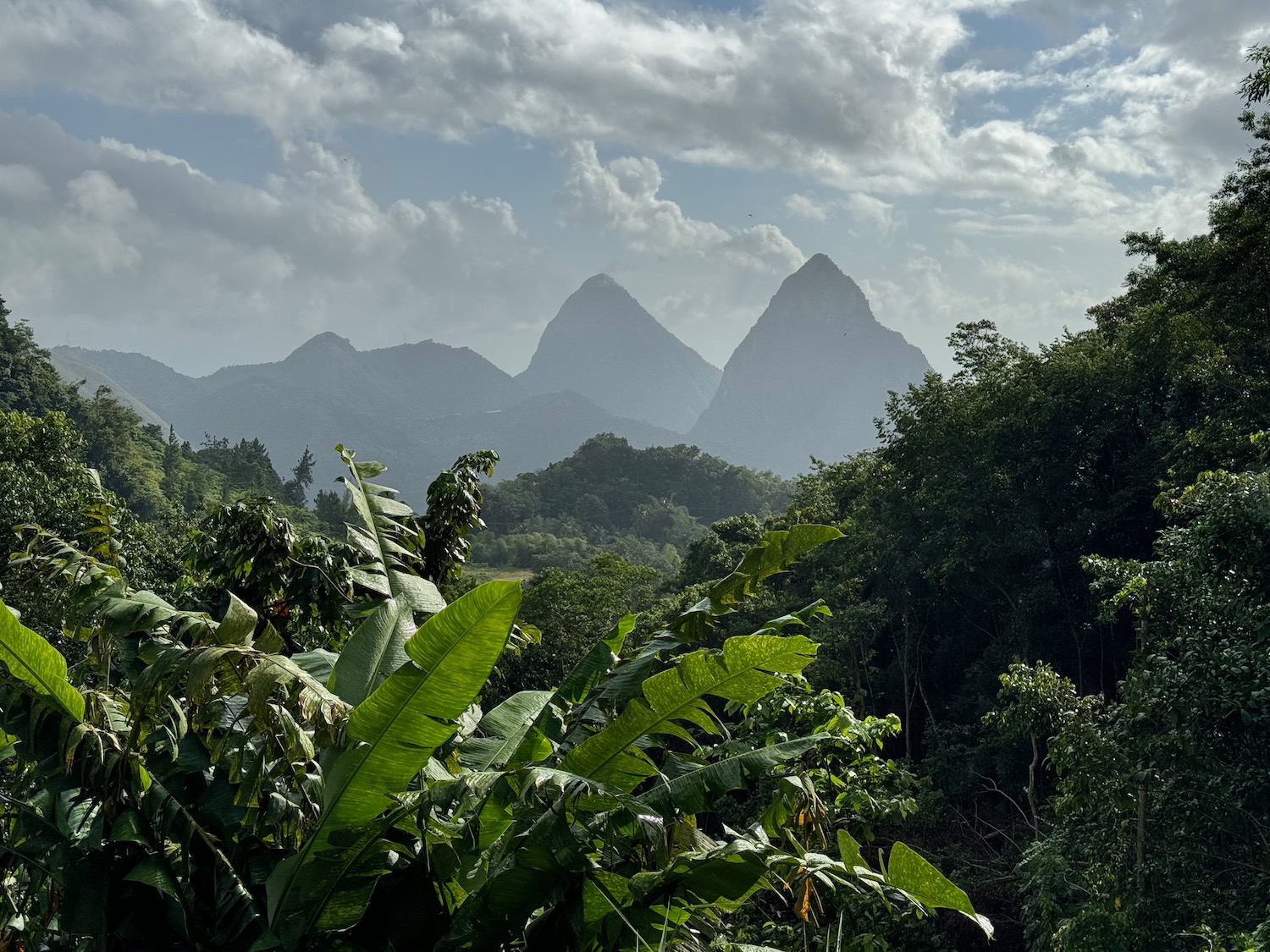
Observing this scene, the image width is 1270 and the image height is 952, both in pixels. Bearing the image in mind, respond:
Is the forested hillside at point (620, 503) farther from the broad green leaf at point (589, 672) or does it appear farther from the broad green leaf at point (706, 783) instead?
the broad green leaf at point (706, 783)

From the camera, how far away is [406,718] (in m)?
2.92

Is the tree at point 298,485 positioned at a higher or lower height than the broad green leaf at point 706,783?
lower

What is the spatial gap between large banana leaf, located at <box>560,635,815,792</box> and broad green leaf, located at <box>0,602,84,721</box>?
1608 mm

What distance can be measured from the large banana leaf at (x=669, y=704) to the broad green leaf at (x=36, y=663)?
1.61m

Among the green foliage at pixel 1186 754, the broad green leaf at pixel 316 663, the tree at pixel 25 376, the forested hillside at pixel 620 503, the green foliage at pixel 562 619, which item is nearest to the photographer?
the broad green leaf at pixel 316 663

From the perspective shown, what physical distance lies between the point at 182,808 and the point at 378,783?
2.67 feet

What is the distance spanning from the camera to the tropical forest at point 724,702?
299 cm

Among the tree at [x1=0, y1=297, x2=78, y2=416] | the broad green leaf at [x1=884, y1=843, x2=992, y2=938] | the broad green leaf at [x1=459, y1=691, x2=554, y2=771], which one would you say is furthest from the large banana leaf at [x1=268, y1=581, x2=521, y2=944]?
the tree at [x1=0, y1=297, x2=78, y2=416]

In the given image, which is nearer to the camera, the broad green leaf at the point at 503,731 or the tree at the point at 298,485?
the broad green leaf at the point at 503,731

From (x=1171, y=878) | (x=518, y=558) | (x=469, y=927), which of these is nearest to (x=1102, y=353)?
(x=1171, y=878)

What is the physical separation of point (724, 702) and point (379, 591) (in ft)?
24.7

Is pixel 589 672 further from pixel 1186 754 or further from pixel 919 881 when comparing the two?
pixel 1186 754

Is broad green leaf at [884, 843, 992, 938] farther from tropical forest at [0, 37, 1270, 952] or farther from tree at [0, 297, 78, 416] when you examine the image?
tree at [0, 297, 78, 416]

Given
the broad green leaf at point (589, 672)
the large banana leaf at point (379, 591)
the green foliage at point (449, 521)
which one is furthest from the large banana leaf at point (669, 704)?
the green foliage at point (449, 521)
